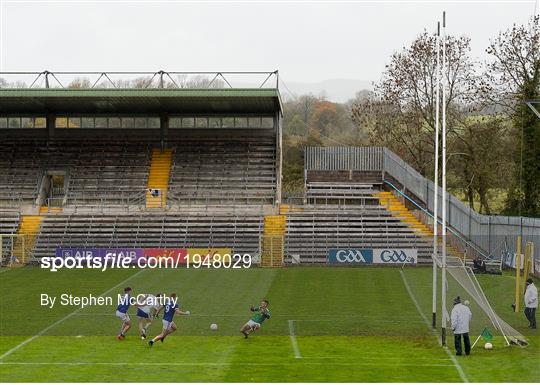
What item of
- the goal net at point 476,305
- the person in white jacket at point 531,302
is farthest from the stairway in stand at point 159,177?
the person in white jacket at point 531,302

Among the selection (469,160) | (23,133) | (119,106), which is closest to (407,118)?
(469,160)

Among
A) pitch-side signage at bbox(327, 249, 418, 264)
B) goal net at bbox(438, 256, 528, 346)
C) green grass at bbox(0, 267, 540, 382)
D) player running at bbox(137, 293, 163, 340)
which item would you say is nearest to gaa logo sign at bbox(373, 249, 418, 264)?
pitch-side signage at bbox(327, 249, 418, 264)

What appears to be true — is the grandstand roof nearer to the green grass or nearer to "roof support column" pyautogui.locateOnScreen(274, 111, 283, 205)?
"roof support column" pyautogui.locateOnScreen(274, 111, 283, 205)

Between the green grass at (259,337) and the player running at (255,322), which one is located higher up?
the player running at (255,322)

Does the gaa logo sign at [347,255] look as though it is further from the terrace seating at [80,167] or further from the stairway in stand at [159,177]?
the terrace seating at [80,167]

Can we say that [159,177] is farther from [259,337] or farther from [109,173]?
[259,337]

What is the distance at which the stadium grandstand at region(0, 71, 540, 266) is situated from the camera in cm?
5525

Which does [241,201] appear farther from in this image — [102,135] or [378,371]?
[378,371]

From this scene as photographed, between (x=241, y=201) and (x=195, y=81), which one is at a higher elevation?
(x=195, y=81)

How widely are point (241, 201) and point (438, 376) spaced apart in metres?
38.5

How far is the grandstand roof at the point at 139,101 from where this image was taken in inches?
2266

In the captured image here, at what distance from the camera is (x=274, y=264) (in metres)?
53.3

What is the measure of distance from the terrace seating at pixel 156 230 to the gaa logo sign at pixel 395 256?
24.2 ft

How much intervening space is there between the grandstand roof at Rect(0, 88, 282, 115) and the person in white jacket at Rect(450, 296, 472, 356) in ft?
109
